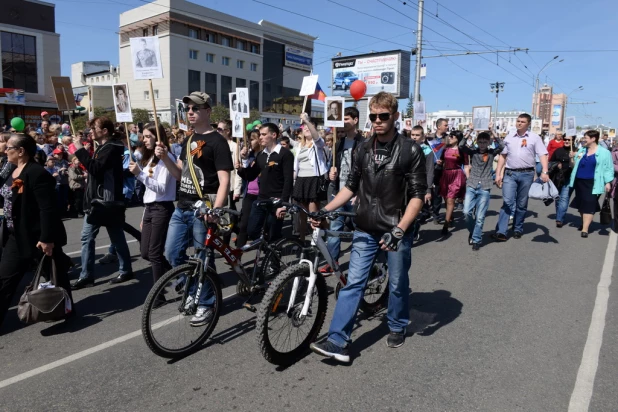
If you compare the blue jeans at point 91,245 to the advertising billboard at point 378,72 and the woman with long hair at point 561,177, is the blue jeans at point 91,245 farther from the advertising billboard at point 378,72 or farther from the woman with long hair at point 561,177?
the advertising billboard at point 378,72

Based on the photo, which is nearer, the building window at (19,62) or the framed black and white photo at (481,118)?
the framed black and white photo at (481,118)

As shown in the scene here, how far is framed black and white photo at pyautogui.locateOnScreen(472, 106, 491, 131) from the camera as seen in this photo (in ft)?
51.7

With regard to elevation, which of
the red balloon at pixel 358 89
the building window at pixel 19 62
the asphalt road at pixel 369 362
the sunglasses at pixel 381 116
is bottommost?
the asphalt road at pixel 369 362

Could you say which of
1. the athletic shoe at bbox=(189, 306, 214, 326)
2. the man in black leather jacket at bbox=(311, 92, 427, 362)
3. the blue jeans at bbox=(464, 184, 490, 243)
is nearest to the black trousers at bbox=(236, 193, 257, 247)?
the athletic shoe at bbox=(189, 306, 214, 326)

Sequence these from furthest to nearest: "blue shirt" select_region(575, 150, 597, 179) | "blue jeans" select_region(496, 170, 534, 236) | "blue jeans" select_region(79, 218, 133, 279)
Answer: "blue shirt" select_region(575, 150, 597, 179) → "blue jeans" select_region(496, 170, 534, 236) → "blue jeans" select_region(79, 218, 133, 279)

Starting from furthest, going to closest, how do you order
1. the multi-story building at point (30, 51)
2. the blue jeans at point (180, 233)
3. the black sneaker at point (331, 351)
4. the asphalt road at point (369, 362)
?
the multi-story building at point (30, 51) → the blue jeans at point (180, 233) → the black sneaker at point (331, 351) → the asphalt road at point (369, 362)

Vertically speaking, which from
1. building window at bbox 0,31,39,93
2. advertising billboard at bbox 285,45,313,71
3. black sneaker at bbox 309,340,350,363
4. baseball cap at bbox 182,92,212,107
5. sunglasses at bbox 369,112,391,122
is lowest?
black sneaker at bbox 309,340,350,363

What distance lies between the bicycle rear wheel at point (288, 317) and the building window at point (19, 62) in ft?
140

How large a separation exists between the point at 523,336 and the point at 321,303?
1.81 m

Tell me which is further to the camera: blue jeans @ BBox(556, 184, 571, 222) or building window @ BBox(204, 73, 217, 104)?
building window @ BBox(204, 73, 217, 104)

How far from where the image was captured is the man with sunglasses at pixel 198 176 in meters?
3.99

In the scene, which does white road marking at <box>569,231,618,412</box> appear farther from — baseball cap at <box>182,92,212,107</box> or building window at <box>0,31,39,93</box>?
building window at <box>0,31,39,93</box>

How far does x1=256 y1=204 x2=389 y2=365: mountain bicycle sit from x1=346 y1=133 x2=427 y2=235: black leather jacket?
17 centimetres

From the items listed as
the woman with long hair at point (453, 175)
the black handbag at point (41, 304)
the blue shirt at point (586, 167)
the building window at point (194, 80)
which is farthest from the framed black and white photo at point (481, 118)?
the building window at point (194, 80)
